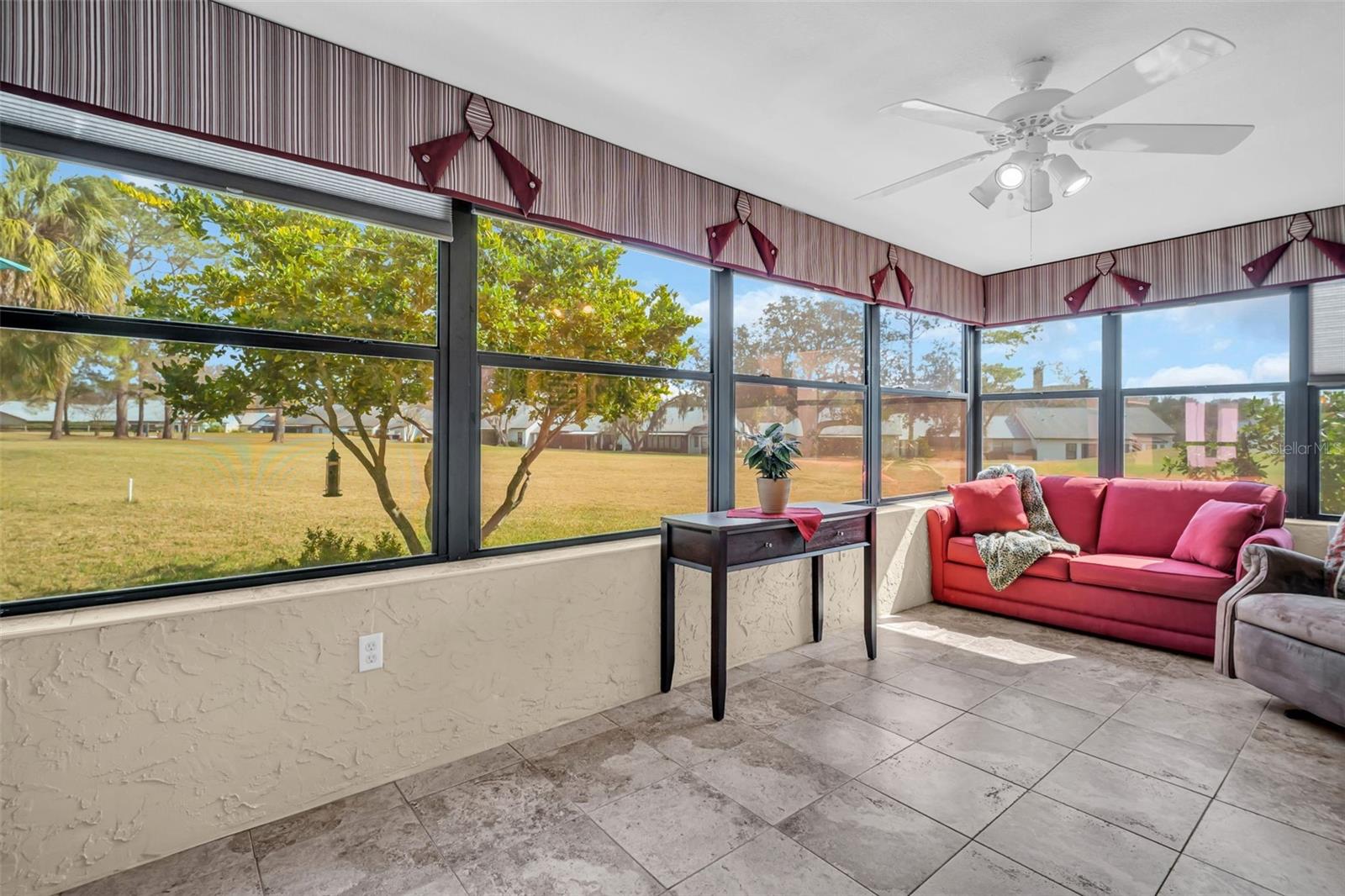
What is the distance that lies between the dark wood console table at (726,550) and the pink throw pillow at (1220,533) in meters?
1.85

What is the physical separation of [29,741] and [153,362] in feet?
3.55

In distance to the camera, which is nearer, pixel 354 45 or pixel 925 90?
pixel 354 45

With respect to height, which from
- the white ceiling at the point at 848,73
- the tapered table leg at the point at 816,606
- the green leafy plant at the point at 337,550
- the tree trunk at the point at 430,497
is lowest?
the tapered table leg at the point at 816,606

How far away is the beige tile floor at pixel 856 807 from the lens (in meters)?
1.68

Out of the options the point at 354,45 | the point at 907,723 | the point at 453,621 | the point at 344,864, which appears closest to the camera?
the point at 344,864

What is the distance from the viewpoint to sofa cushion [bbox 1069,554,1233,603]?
3264mm

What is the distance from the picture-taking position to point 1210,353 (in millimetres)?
4156

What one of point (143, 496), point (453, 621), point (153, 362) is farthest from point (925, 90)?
point (143, 496)

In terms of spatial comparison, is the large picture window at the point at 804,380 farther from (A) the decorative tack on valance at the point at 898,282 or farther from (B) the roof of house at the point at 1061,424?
(B) the roof of house at the point at 1061,424

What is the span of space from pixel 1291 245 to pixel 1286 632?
245 cm

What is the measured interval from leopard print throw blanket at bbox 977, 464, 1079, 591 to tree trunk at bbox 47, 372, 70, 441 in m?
4.40

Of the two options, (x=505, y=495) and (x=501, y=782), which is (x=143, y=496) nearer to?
(x=505, y=495)

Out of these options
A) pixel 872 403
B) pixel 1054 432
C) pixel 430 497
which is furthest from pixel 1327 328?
pixel 430 497

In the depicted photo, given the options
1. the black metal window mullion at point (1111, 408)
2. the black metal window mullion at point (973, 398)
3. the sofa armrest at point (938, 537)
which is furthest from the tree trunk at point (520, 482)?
the black metal window mullion at point (1111, 408)
